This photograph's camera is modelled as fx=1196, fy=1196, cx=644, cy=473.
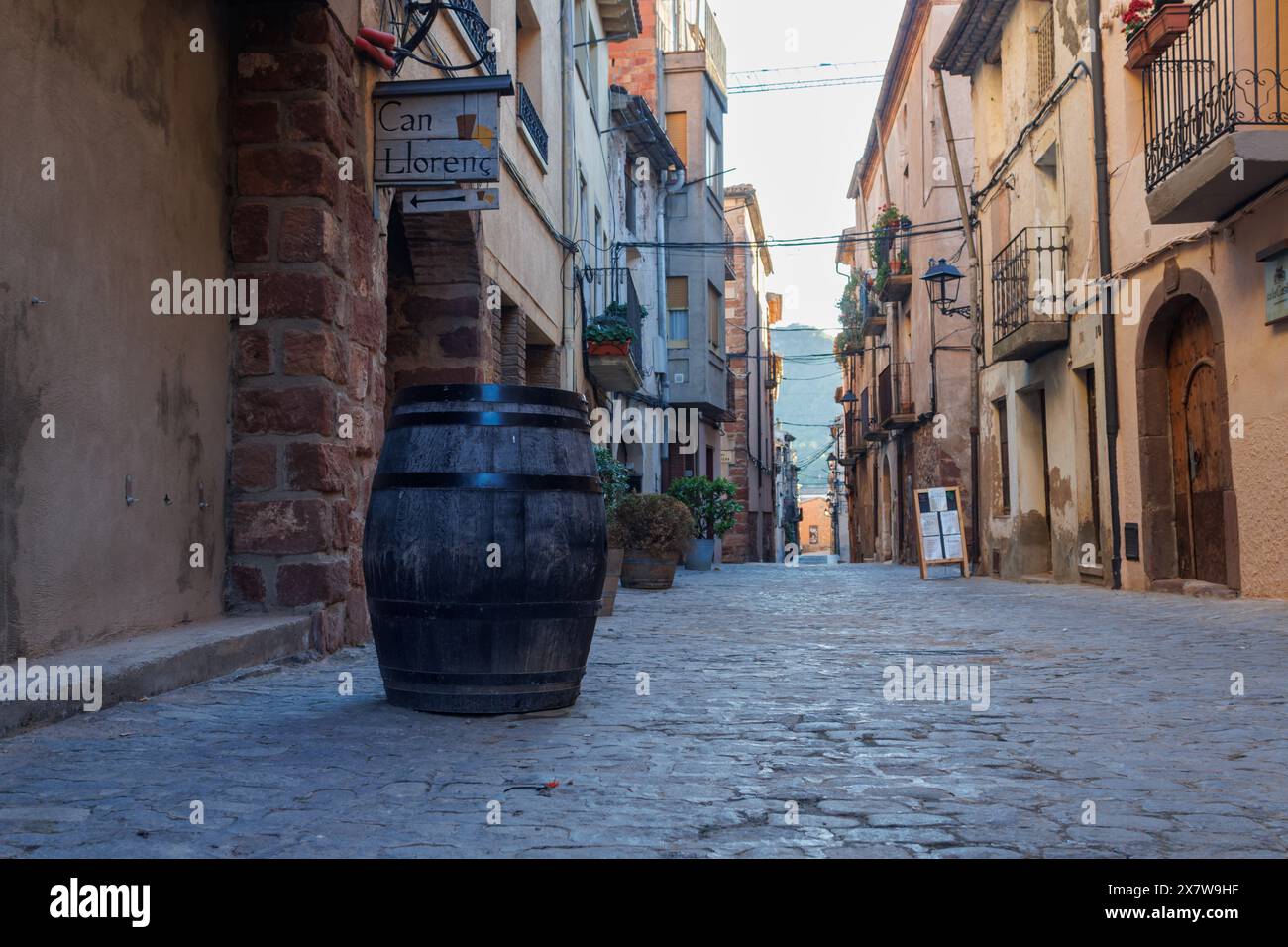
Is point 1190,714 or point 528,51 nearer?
point 1190,714

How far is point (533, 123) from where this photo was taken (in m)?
10.7

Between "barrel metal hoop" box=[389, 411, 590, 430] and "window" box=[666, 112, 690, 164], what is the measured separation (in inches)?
855

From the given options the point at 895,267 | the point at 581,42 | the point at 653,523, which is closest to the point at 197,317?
the point at 653,523

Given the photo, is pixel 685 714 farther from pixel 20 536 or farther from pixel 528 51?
pixel 528 51

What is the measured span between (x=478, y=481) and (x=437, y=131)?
297 cm

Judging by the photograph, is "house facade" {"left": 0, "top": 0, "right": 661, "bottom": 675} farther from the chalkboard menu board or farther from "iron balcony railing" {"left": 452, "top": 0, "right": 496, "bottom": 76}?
the chalkboard menu board

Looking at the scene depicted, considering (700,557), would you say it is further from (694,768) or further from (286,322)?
(694,768)

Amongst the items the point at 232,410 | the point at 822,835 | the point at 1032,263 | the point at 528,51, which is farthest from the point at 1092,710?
the point at 1032,263

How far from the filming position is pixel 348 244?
5.73 meters

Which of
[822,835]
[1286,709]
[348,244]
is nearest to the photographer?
[822,835]

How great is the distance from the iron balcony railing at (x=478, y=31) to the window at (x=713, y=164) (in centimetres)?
1605

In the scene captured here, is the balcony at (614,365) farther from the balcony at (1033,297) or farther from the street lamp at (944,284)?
the street lamp at (944,284)

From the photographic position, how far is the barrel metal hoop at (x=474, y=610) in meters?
3.68

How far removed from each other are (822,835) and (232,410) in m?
3.84
